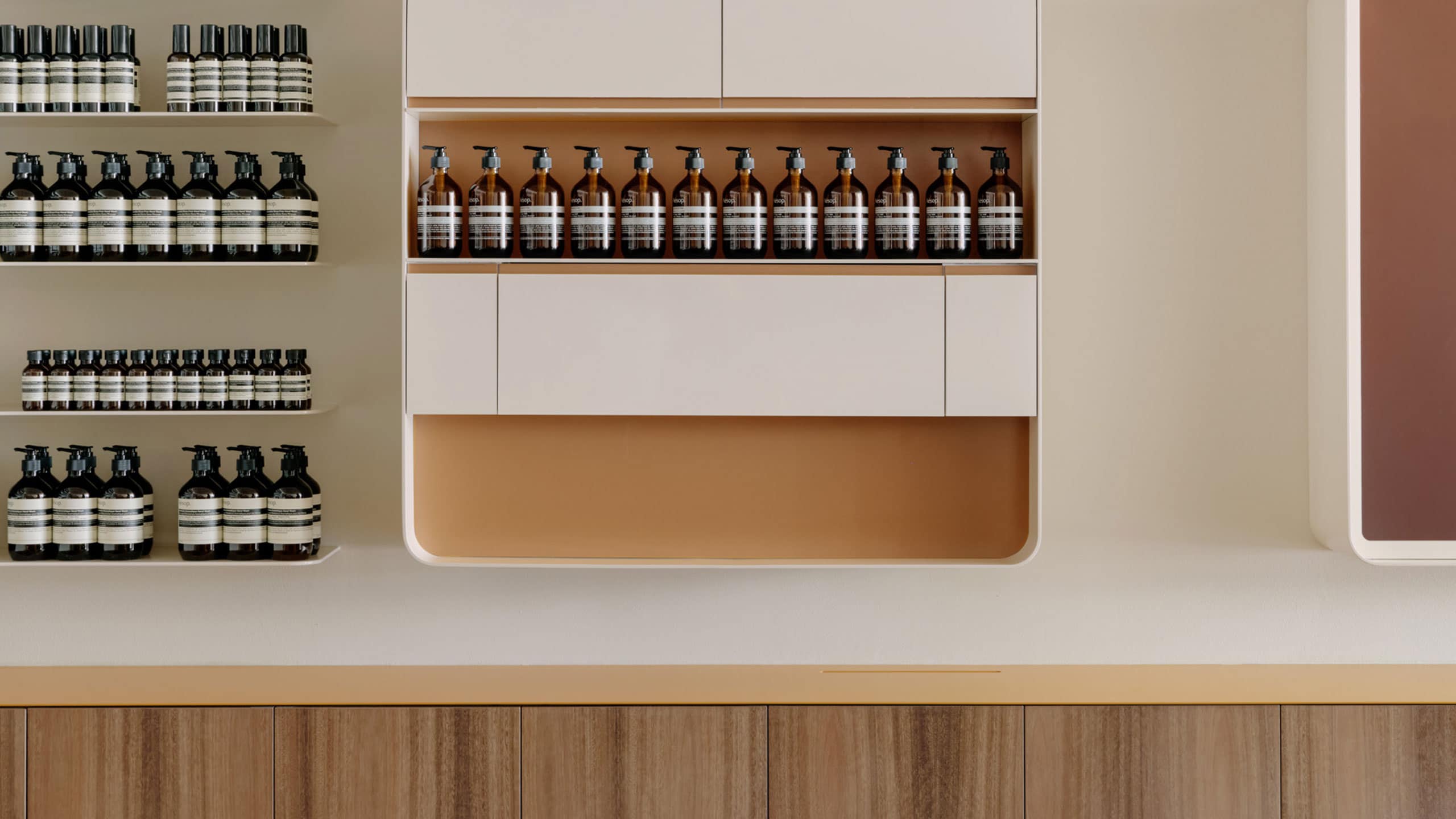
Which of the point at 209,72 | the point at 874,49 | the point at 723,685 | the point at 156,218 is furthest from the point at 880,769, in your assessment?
the point at 209,72

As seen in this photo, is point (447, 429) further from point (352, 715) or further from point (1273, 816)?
point (1273, 816)

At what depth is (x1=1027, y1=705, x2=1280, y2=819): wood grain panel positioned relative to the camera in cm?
199

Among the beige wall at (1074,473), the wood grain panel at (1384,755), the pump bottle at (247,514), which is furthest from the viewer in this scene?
the beige wall at (1074,473)

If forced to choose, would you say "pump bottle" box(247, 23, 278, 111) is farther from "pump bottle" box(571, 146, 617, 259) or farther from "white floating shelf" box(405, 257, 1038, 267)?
"pump bottle" box(571, 146, 617, 259)

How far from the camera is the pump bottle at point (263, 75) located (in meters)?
2.07

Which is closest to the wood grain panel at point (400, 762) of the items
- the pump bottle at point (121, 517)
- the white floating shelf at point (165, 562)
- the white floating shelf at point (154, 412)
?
the white floating shelf at point (165, 562)

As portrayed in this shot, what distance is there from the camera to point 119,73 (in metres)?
2.07

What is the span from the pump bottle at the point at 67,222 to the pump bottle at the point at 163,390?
238 mm

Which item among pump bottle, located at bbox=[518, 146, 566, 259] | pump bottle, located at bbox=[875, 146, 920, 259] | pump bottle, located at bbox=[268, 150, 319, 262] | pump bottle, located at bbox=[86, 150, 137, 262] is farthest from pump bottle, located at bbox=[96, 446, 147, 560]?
pump bottle, located at bbox=[875, 146, 920, 259]

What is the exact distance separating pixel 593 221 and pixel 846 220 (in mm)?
460

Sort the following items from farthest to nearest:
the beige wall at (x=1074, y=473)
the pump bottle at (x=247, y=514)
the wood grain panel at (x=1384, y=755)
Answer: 1. the beige wall at (x=1074, y=473)
2. the pump bottle at (x=247, y=514)
3. the wood grain panel at (x=1384, y=755)

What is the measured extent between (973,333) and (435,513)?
3.46ft

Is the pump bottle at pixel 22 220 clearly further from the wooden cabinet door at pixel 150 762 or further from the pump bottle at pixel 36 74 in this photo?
the wooden cabinet door at pixel 150 762

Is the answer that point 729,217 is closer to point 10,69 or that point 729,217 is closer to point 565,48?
point 565,48
